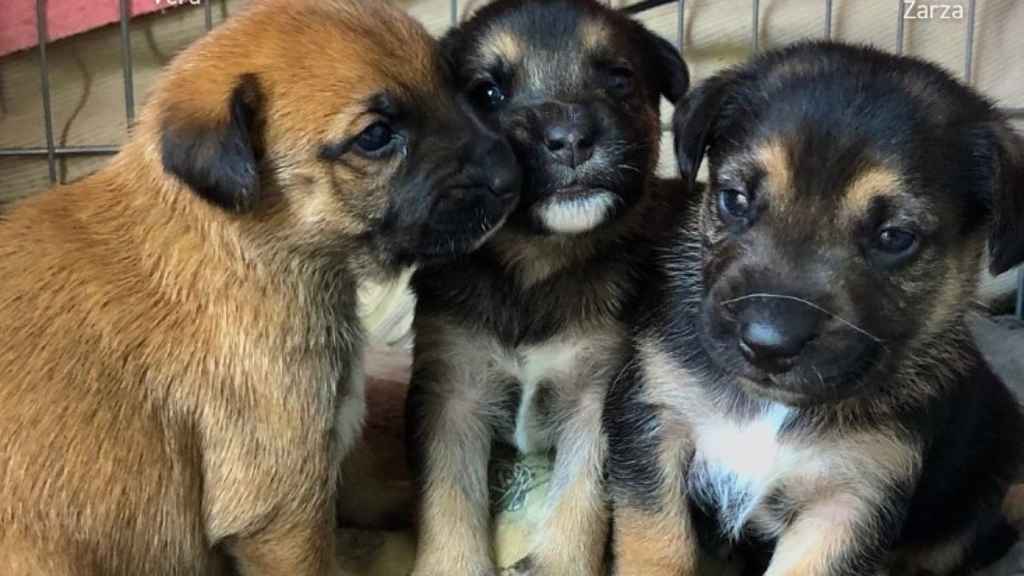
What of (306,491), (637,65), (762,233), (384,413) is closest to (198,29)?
(384,413)

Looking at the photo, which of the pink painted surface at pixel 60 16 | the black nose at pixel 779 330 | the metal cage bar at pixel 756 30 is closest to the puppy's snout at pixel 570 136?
the black nose at pixel 779 330

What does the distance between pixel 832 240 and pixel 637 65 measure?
844mm

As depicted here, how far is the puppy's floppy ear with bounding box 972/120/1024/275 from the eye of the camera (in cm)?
209

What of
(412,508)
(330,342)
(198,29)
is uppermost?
(198,29)

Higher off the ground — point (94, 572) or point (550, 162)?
point (550, 162)

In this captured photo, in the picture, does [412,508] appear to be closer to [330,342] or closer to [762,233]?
[330,342]

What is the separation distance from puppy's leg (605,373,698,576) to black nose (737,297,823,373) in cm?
51

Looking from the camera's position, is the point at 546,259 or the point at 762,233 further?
the point at 546,259

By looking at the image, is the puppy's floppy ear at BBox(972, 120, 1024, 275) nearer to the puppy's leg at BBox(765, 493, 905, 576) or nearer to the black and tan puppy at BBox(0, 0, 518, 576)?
the puppy's leg at BBox(765, 493, 905, 576)

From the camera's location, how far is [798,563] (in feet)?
7.64

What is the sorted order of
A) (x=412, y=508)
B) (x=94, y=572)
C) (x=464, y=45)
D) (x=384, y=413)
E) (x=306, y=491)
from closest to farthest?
1. (x=94, y=572)
2. (x=306, y=491)
3. (x=464, y=45)
4. (x=412, y=508)
5. (x=384, y=413)

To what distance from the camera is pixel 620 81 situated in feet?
8.79

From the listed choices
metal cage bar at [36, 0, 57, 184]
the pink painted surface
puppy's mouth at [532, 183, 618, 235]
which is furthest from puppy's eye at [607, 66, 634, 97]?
metal cage bar at [36, 0, 57, 184]

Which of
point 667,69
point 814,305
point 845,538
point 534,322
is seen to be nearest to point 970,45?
point 667,69
